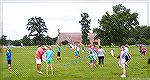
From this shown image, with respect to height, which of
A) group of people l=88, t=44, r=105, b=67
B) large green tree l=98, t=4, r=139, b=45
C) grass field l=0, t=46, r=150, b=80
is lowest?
grass field l=0, t=46, r=150, b=80

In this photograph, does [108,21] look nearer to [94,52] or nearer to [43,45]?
[94,52]

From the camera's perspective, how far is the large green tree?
204 feet

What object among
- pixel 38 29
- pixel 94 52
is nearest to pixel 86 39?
pixel 38 29

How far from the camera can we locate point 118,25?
63.4m

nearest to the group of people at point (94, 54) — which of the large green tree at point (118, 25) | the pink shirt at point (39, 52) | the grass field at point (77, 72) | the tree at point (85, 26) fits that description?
the grass field at point (77, 72)

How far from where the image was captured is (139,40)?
3477 inches

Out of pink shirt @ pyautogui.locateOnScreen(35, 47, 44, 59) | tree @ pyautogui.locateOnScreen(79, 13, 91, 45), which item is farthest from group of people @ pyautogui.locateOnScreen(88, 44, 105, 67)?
tree @ pyautogui.locateOnScreen(79, 13, 91, 45)

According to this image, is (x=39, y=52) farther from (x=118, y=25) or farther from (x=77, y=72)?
(x=118, y=25)

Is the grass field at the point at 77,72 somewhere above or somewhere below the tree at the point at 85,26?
below

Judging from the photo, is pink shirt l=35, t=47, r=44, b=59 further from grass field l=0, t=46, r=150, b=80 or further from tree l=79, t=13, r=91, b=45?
tree l=79, t=13, r=91, b=45

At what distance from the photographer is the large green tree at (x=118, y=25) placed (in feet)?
204

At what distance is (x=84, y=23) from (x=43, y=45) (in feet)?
260

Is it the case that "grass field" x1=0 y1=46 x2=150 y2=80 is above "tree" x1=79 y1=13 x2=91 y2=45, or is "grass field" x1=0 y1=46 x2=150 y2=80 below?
below

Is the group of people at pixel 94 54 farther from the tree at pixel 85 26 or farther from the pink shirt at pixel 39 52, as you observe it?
the tree at pixel 85 26
